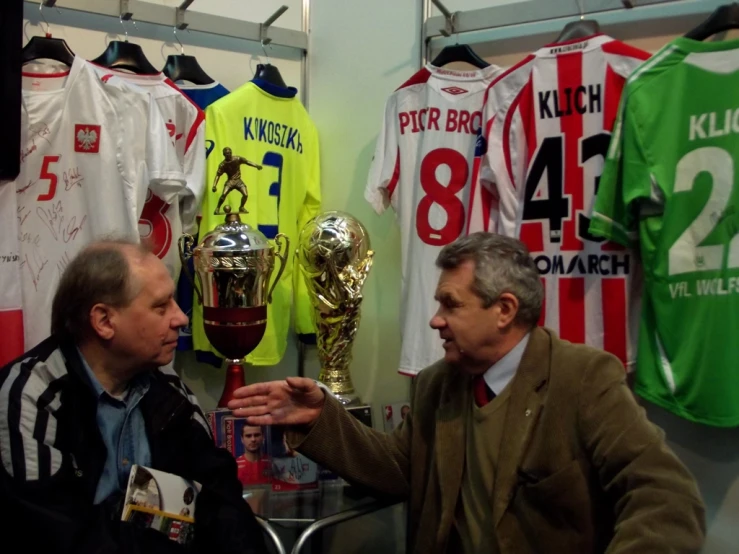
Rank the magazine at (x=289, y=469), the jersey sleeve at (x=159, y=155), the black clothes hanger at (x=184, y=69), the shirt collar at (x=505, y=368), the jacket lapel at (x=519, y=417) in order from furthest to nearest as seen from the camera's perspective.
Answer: the black clothes hanger at (x=184, y=69) < the jersey sleeve at (x=159, y=155) < the magazine at (x=289, y=469) < the shirt collar at (x=505, y=368) < the jacket lapel at (x=519, y=417)

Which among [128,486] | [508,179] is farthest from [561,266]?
[128,486]

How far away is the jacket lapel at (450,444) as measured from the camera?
130 cm

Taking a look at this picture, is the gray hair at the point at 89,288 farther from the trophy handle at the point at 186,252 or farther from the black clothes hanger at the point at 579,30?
the black clothes hanger at the point at 579,30

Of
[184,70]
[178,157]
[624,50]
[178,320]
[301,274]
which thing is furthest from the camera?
[301,274]

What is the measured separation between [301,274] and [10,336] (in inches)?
34.1

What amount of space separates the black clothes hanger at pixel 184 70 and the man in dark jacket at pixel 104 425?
0.94 meters

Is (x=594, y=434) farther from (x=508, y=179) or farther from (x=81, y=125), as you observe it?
(x=81, y=125)

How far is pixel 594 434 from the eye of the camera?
1.15 meters

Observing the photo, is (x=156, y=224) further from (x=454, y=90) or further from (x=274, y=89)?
(x=454, y=90)

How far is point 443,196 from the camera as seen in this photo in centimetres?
197

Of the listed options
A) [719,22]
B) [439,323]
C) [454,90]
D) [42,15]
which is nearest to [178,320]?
[439,323]

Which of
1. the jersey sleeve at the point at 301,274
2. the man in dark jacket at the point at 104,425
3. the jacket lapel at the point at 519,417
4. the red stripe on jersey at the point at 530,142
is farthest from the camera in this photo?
the jersey sleeve at the point at 301,274

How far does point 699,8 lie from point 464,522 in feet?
4.28

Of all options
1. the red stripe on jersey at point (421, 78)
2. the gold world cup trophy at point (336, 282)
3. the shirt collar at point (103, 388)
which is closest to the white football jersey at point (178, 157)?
the gold world cup trophy at point (336, 282)
